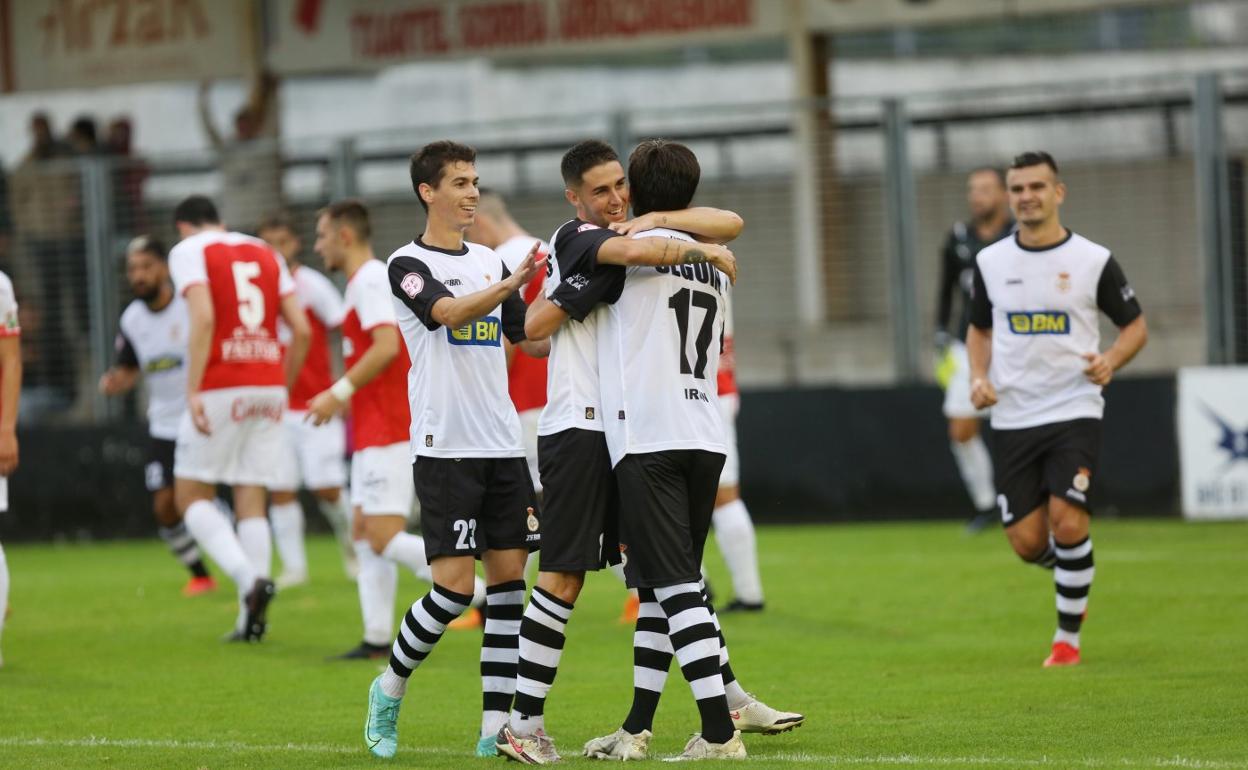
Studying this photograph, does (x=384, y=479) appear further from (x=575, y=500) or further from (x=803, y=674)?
(x=575, y=500)

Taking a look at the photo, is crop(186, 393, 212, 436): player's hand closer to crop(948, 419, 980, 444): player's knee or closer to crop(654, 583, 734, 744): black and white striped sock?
crop(654, 583, 734, 744): black and white striped sock

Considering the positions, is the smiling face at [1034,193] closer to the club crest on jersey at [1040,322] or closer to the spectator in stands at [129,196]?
the club crest on jersey at [1040,322]

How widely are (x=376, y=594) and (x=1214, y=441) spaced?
8.71m

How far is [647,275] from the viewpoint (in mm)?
6785

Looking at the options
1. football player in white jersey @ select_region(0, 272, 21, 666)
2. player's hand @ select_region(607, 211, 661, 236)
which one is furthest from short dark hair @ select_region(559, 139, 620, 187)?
football player in white jersey @ select_region(0, 272, 21, 666)

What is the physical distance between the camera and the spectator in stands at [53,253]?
19.8 metres

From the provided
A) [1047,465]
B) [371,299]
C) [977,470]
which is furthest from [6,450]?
[977,470]

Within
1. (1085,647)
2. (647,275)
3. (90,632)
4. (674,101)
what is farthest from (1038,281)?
(674,101)

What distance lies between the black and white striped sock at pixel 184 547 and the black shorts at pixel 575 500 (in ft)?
24.3

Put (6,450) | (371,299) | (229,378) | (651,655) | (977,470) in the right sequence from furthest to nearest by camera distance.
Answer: (977,470)
(229,378)
(371,299)
(6,450)
(651,655)

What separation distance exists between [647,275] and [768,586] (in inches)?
252

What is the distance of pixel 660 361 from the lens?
6.75 metres

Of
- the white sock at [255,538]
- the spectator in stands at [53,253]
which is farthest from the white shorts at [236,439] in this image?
the spectator in stands at [53,253]

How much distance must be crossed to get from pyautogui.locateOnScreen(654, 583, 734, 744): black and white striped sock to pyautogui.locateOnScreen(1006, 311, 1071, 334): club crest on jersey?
320cm
